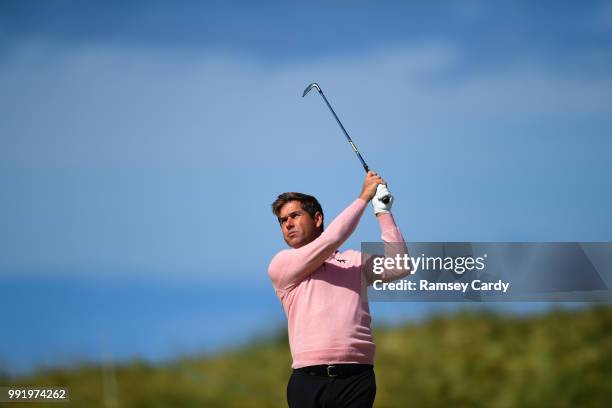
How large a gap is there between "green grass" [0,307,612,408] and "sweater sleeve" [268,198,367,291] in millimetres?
8032

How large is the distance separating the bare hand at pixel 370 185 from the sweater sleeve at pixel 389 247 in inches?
3.6

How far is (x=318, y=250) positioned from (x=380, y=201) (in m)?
0.31

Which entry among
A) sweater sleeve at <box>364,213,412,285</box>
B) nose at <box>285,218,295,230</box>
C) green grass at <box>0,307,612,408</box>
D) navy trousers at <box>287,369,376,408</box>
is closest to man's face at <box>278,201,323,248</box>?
nose at <box>285,218,295,230</box>

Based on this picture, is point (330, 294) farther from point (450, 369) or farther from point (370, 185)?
point (450, 369)

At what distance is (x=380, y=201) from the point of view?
10.6 feet

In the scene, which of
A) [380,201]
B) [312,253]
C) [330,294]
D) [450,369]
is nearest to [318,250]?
[312,253]

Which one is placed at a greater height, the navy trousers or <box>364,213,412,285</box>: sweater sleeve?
<box>364,213,412,285</box>: sweater sleeve

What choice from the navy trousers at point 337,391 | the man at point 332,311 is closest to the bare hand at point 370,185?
the man at point 332,311

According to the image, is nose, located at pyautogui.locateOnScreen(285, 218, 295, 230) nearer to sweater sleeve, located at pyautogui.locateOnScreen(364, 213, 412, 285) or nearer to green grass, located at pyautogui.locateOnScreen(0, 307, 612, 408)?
sweater sleeve, located at pyautogui.locateOnScreen(364, 213, 412, 285)

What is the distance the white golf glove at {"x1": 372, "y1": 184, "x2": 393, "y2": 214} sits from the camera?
3.23 m

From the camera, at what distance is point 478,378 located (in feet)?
40.6

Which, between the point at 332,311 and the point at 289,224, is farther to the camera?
the point at 289,224

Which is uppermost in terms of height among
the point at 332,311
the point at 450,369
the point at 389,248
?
the point at 450,369

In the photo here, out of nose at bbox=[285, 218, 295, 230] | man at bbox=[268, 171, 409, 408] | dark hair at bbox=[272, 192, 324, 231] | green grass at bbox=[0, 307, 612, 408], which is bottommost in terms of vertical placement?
man at bbox=[268, 171, 409, 408]
